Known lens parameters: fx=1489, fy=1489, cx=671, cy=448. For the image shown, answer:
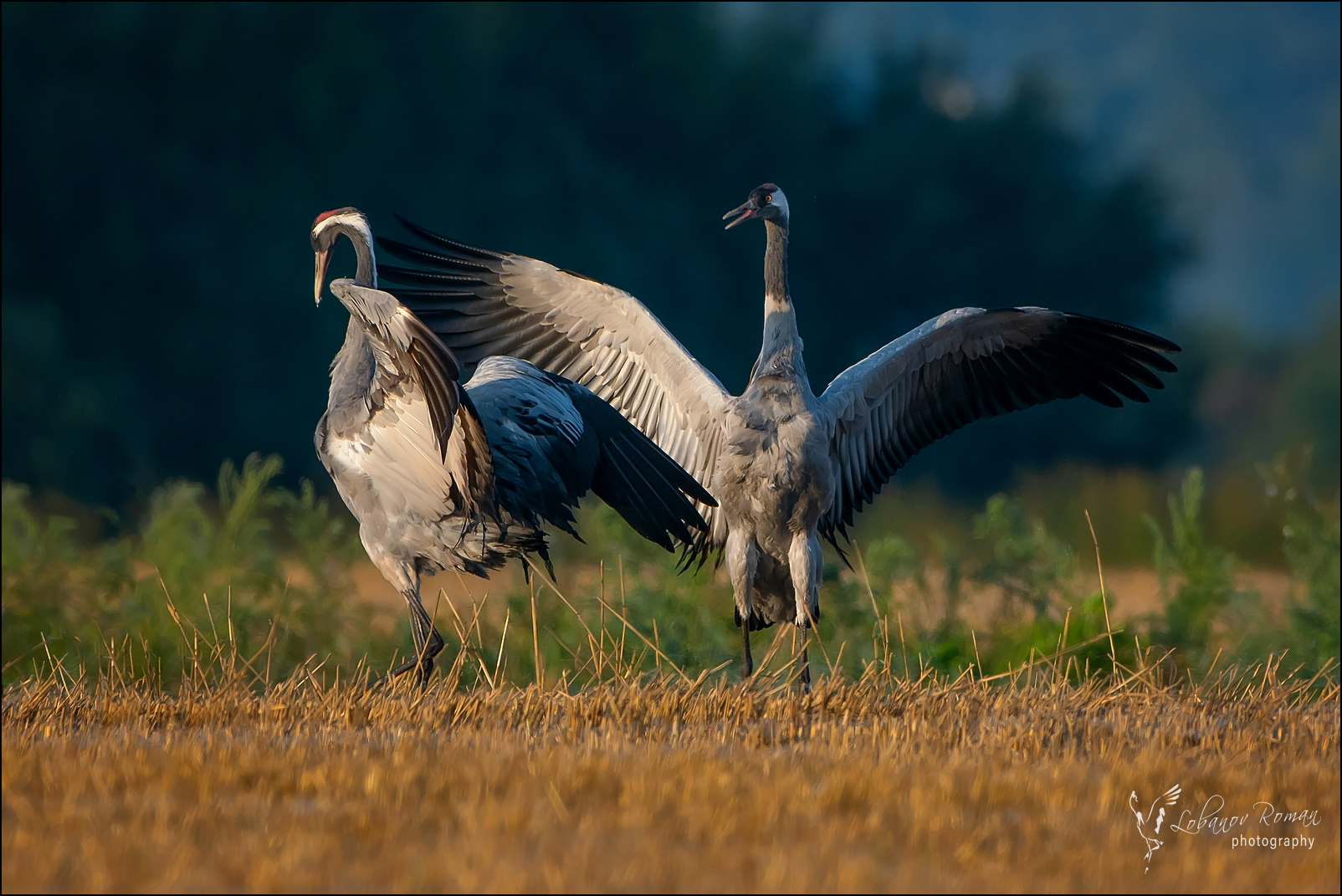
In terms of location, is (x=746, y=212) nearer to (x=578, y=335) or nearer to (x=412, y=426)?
(x=578, y=335)

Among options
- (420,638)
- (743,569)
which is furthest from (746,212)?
(420,638)

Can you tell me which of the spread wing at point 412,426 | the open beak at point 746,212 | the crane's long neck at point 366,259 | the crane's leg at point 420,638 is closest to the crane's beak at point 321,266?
the crane's long neck at point 366,259

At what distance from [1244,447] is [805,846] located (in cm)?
1586

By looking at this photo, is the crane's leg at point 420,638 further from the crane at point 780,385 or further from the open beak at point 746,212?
A: the open beak at point 746,212

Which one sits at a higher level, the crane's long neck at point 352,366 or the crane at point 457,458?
the crane's long neck at point 352,366

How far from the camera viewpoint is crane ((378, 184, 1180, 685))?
6406mm

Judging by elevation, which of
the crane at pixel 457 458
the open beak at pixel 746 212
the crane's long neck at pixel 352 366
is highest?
the open beak at pixel 746 212

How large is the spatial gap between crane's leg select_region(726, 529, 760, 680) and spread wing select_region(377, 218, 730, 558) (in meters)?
0.22

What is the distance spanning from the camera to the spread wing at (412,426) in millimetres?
4793

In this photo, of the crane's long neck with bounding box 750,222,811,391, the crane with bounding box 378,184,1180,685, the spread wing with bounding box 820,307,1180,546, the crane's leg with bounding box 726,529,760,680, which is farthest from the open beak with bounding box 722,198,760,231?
the crane's leg with bounding box 726,529,760,680

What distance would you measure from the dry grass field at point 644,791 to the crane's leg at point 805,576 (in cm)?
137

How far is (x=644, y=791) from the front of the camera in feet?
11.0

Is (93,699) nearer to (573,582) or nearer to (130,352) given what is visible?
(573,582)

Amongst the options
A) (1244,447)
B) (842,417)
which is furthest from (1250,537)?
(842,417)
